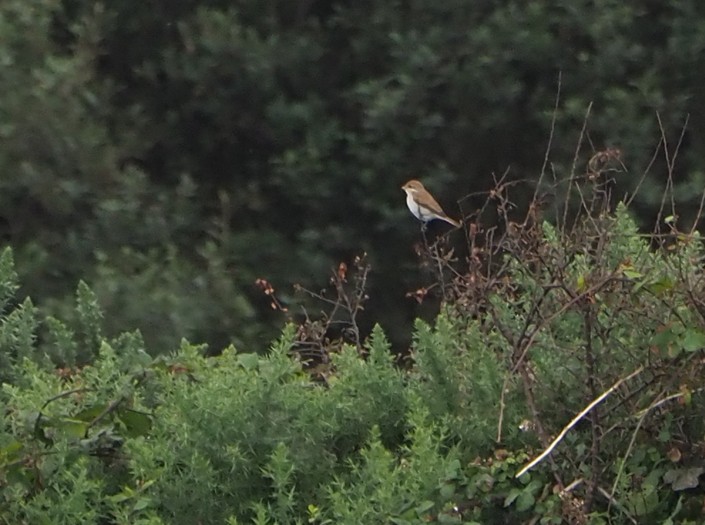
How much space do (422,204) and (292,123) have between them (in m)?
1.17

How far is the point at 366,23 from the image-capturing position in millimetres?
8812

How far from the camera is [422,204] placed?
26.0 feet

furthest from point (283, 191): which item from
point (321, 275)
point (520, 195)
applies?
point (520, 195)

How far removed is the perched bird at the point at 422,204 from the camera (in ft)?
25.7

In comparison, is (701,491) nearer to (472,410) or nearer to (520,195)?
(472,410)

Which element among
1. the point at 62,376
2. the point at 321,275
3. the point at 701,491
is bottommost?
the point at 321,275

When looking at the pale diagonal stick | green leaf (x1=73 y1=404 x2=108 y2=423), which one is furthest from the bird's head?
the pale diagonal stick

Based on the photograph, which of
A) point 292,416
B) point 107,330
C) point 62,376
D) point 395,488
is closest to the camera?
point 395,488

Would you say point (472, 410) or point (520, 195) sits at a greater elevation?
point (472, 410)

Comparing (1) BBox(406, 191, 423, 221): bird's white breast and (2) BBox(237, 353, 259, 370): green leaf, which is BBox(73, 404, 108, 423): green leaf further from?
(1) BBox(406, 191, 423, 221): bird's white breast

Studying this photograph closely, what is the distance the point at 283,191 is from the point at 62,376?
14.5 feet

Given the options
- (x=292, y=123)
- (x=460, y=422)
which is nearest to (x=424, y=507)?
(x=460, y=422)

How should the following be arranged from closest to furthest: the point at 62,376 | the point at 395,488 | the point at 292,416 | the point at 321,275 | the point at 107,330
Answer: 1. the point at 395,488
2. the point at 292,416
3. the point at 62,376
4. the point at 107,330
5. the point at 321,275

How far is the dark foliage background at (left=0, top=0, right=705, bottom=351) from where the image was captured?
8102 mm
